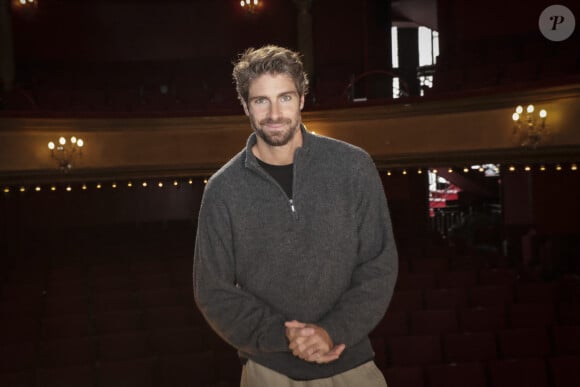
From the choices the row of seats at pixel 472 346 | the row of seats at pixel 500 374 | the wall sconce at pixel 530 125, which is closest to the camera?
the row of seats at pixel 500 374

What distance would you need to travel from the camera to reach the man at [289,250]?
4.60 ft

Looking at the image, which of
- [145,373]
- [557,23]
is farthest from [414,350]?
[557,23]

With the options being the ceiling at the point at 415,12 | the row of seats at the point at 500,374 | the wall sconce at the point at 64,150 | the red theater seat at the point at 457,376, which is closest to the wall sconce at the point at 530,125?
the row of seats at the point at 500,374

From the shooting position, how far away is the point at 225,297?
4.58 ft

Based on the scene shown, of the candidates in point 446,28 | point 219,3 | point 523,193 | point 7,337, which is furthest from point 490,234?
point 7,337

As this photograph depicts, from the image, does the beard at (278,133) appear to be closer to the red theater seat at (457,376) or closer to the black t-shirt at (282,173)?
the black t-shirt at (282,173)

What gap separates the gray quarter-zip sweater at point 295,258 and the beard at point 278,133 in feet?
0.19

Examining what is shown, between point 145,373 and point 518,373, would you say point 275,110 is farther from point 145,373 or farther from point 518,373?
point 145,373

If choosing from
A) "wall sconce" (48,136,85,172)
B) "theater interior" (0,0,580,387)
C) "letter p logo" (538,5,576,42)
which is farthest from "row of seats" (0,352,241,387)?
"letter p logo" (538,5,576,42)

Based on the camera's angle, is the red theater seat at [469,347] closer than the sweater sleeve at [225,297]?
No

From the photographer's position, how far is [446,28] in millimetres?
11891

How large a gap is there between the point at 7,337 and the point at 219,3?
8.61 m

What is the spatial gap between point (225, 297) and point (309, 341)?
21 centimetres

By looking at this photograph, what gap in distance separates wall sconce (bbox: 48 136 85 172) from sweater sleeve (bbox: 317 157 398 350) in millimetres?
8144
